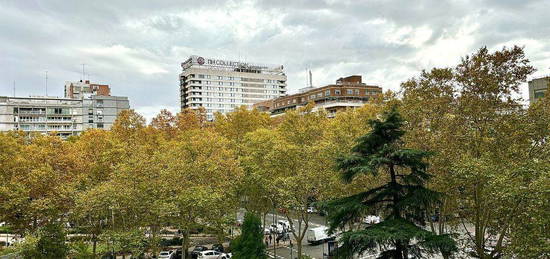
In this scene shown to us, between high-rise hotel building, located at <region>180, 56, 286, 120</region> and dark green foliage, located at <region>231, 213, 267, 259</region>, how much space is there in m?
94.1

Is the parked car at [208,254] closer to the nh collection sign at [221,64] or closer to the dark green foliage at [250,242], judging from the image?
the dark green foliage at [250,242]

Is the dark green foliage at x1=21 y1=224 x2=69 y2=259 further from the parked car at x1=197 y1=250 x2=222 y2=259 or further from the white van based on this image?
the white van

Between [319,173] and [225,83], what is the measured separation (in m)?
99.4

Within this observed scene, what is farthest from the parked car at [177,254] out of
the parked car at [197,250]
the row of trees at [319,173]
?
the row of trees at [319,173]

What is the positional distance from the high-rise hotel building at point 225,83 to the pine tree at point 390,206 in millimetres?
101901

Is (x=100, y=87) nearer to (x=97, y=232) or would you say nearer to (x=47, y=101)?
(x=47, y=101)

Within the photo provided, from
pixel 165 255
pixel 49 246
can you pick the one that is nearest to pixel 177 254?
pixel 165 255

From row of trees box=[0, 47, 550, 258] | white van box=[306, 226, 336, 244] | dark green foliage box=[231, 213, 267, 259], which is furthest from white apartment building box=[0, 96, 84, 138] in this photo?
dark green foliage box=[231, 213, 267, 259]

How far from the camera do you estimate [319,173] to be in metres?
25.9

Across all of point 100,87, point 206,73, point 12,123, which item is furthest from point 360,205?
point 100,87

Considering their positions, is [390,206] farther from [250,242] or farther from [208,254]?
[208,254]

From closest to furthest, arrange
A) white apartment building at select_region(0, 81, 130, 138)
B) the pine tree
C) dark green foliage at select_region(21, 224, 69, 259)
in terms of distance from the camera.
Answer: the pine tree, dark green foliage at select_region(21, 224, 69, 259), white apartment building at select_region(0, 81, 130, 138)

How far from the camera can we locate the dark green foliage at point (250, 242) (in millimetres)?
22531

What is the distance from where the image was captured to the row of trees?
1549cm
